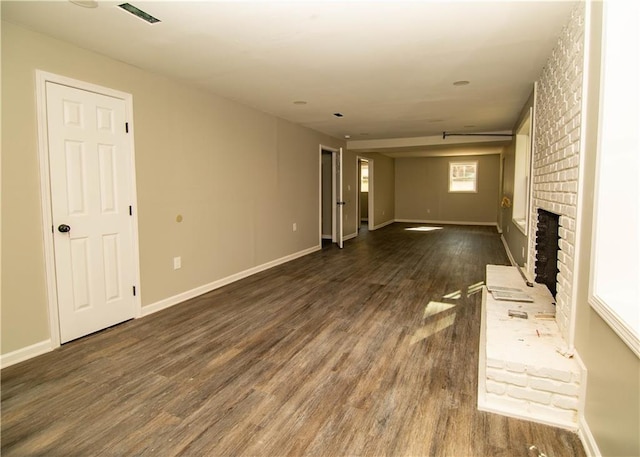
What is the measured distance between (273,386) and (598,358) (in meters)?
1.72

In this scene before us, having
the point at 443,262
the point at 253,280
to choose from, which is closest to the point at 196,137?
the point at 253,280

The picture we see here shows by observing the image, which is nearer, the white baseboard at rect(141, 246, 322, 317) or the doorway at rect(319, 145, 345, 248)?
the white baseboard at rect(141, 246, 322, 317)

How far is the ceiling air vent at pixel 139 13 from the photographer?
2.19 meters

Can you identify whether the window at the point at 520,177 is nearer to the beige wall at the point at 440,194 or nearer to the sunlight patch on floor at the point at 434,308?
the sunlight patch on floor at the point at 434,308

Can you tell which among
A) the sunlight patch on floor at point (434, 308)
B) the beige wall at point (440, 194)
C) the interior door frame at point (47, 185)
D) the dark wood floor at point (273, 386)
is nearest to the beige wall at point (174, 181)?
the interior door frame at point (47, 185)

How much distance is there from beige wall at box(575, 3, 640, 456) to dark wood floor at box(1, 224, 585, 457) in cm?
27

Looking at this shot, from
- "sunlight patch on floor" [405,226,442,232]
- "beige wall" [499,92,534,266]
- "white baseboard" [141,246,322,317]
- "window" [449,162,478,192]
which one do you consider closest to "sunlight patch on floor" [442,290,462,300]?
"beige wall" [499,92,534,266]

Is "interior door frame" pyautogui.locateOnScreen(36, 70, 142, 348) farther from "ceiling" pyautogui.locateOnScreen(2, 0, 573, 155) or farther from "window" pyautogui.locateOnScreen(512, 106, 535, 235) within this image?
"window" pyautogui.locateOnScreen(512, 106, 535, 235)

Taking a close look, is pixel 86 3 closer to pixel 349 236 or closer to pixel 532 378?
pixel 532 378

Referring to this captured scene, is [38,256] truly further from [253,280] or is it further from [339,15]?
[339,15]

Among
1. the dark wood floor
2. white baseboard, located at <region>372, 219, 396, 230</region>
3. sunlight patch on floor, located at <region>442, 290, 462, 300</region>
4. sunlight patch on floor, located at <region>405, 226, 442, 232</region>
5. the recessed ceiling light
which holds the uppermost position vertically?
the recessed ceiling light

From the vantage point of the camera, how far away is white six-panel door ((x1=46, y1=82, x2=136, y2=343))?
274 centimetres

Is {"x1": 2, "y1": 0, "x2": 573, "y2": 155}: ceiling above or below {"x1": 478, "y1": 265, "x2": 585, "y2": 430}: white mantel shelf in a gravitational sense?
above

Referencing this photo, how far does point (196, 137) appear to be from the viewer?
13.0 feet
